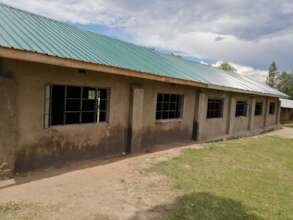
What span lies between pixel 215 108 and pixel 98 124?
8.04 metres

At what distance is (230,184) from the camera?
22.4ft

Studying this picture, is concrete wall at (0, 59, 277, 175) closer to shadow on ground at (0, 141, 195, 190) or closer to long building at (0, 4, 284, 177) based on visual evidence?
long building at (0, 4, 284, 177)

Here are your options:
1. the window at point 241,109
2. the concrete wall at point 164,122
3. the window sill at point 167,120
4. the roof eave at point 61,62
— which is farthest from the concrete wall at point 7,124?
the window at point 241,109

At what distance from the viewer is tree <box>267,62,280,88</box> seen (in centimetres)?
5956

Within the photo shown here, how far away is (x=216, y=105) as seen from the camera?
1471 centimetres

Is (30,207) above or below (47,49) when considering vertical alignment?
below

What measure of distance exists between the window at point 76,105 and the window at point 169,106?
9.85 ft

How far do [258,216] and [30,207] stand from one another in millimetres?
4082

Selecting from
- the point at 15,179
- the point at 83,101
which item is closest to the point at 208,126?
the point at 83,101

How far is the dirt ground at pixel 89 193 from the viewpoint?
476 centimetres

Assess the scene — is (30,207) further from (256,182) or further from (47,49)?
(256,182)

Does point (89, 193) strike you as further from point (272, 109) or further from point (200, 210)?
point (272, 109)

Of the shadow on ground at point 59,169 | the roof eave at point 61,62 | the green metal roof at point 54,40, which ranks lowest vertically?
the shadow on ground at point 59,169

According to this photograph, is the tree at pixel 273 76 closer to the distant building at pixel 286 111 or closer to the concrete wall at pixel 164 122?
the distant building at pixel 286 111
